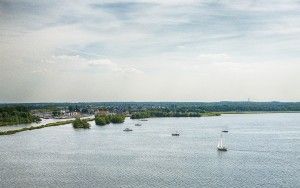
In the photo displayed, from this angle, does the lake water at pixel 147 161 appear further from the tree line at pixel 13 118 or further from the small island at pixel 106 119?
the tree line at pixel 13 118

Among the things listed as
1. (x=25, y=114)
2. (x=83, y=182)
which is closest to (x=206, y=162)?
(x=83, y=182)

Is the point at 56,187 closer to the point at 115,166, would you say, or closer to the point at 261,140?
the point at 115,166

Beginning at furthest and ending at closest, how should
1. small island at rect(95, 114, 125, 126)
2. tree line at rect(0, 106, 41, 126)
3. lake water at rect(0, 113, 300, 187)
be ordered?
tree line at rect(0, 106, 41, 126), small island at rect(95, 114, 125, 126), lake water at rect(0, 113, 300, 187)

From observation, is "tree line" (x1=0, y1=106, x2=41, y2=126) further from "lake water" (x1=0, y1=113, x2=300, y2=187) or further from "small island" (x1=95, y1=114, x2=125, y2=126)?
"lake water" (x1=0, y1=113, x2=300, y2=187)

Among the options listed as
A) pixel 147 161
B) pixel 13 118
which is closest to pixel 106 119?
pixel 13 118

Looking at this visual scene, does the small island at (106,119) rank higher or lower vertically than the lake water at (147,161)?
higher

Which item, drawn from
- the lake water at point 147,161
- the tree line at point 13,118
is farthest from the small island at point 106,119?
the lake water at point 147,161

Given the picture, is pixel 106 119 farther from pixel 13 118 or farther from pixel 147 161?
pixel 147 161

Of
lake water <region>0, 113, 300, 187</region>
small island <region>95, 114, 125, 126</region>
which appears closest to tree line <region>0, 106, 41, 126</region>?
small island <region>95, 114, 125, 126</region>

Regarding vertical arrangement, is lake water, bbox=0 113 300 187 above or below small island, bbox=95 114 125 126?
below
